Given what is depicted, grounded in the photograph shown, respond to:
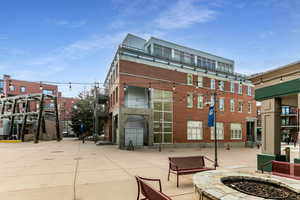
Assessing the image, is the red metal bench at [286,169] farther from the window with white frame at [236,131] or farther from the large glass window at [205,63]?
the large glass window at [205,63]

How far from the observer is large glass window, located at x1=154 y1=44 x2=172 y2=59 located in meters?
27.4

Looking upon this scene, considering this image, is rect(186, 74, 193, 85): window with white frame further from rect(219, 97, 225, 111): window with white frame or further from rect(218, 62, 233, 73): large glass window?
rect(218, 62, 233, 73): large glass window

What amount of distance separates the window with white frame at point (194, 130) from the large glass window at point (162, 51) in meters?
10.7

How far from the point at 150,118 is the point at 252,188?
18841mm

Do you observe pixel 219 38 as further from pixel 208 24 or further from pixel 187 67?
pixel 187 67

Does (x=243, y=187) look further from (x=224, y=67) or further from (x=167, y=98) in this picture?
(x=224, y=67)

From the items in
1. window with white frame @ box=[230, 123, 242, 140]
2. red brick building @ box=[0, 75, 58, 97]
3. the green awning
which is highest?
red brick building @ box=[0, 75, 58, 97]

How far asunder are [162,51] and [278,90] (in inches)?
810

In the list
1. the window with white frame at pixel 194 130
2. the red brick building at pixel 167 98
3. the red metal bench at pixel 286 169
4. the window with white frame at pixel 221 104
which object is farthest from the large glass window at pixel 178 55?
the red metal bench at pixel 286 169

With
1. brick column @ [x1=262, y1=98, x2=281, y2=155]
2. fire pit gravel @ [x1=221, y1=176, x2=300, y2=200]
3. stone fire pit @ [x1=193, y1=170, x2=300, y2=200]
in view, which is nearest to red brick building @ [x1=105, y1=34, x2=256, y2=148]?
brick column @ [x1=262, y1=98, x2=281, y2=155]

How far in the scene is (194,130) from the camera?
26.6m

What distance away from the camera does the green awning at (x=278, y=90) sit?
818cm

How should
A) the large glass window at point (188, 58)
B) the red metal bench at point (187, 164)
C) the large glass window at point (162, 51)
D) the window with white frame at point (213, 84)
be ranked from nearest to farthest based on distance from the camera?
the red metal bench at point (187, 164)
the large glass window at point (162, 51)
the window with white frame at point (213, 84)
the large glass window at point (188, 58)

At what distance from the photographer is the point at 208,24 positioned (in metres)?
14.0
